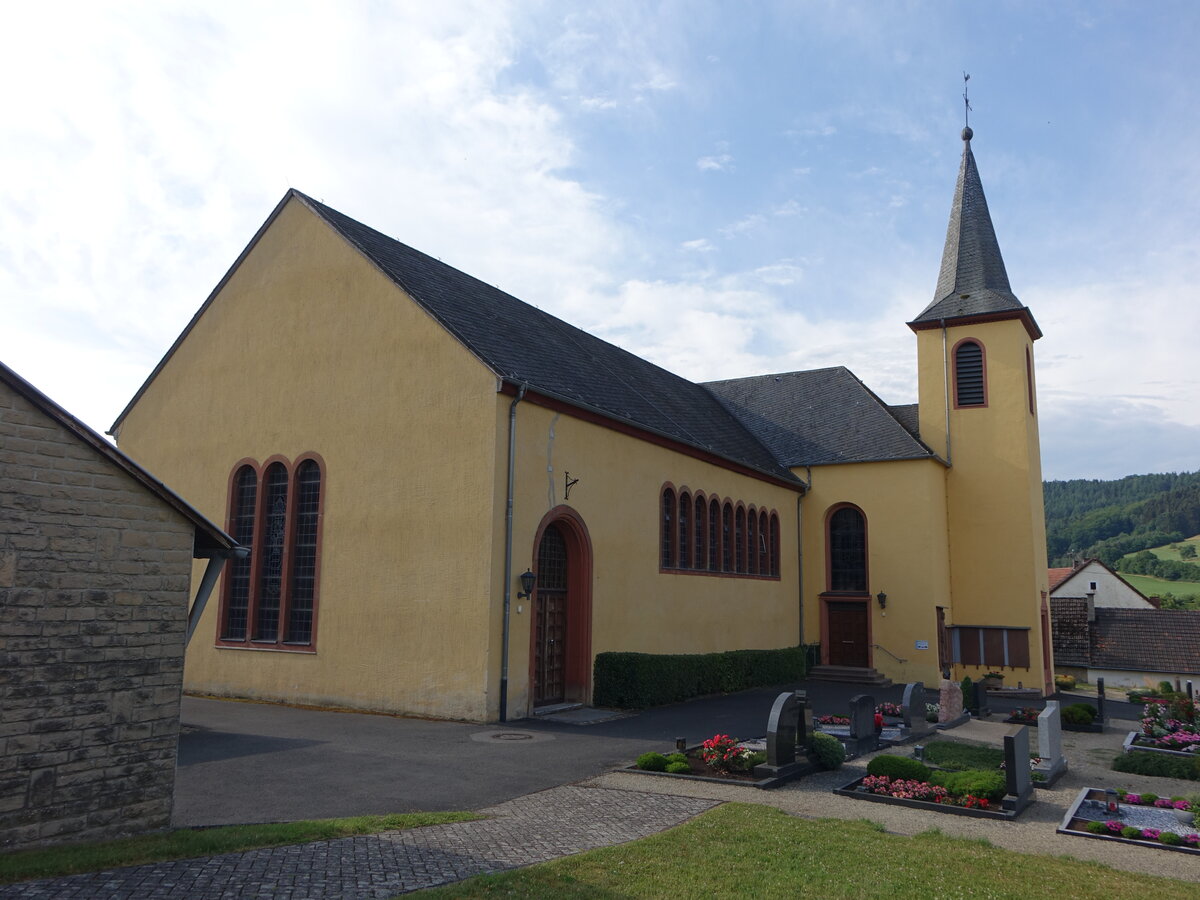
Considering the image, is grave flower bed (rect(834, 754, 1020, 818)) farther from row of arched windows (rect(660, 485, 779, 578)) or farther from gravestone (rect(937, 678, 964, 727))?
row of arched windows (rect(660, 485, 779, 578))

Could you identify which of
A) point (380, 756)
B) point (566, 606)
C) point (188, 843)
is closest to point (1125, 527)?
point (566, 606)

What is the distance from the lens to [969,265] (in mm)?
29922

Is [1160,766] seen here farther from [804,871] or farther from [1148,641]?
[1148,641]

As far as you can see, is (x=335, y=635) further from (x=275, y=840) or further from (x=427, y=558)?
(x=275, y=840)

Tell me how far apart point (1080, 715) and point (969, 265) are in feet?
54.8

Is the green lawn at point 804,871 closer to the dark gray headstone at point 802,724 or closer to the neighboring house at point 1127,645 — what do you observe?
the dark gray headstone at point 802,724

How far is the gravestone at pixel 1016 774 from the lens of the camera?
32.6ft

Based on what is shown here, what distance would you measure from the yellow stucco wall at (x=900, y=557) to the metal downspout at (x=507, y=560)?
50.8 ft

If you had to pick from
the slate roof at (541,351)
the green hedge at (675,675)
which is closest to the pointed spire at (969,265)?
the slate roof at (541,351)

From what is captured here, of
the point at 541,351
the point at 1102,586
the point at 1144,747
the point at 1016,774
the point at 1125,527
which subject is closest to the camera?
the point at 1016,774

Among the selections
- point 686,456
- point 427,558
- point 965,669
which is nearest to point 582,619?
point 427,558

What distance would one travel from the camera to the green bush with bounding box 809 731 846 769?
12.0m

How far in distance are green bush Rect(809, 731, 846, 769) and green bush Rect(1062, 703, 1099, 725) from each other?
8.72 m

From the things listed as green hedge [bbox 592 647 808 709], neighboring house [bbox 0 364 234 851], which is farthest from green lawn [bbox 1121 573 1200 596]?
neighboring house [bbox 0 364 234 851]
